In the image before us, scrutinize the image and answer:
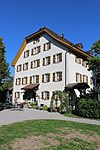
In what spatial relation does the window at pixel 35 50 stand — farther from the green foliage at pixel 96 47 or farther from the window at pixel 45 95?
the green foliage at pixel 96 47

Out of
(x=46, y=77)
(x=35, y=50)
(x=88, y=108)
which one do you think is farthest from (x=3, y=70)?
(x=88, y=108)

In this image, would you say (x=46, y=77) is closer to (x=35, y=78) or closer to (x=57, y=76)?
(x=57, y=76)

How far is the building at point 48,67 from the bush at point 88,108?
18.0 ft

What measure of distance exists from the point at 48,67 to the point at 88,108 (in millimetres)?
12821

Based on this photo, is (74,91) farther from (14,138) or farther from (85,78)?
(14,138)

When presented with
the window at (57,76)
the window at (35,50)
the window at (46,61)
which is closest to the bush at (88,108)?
the window at (57,76)

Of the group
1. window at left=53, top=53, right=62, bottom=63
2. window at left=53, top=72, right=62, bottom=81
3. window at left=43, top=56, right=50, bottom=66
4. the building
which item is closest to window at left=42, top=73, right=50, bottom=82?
the building

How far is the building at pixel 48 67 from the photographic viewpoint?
27359 mm

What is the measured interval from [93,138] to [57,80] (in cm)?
1934

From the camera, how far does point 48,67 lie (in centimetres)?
2998

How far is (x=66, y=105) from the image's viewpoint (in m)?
22.4

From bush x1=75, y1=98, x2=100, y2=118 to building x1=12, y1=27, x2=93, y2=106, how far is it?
18.0 ft

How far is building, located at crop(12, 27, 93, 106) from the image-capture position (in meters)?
27.4

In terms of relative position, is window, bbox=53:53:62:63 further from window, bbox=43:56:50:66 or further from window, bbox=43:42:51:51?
window, bbox=43:42:51:51
